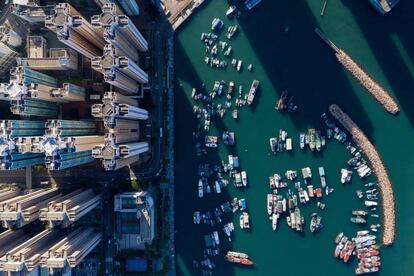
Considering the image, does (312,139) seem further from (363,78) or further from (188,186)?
(188,186)

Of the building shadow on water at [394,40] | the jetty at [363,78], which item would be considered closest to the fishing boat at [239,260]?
the jetty at [363,78]

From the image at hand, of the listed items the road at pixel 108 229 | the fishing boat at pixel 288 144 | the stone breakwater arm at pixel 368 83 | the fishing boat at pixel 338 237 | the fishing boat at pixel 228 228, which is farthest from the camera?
the fishing boat at pixel 228 228

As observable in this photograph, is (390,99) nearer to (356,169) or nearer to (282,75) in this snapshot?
(356,169)

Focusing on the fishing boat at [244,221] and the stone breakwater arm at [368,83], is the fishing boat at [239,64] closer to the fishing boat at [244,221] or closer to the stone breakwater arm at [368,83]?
the stone breakwater arm at [368,83]

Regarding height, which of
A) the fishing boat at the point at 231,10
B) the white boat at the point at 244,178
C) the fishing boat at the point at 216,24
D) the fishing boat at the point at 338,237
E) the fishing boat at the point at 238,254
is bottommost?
the fishing boat at the point at 238,254

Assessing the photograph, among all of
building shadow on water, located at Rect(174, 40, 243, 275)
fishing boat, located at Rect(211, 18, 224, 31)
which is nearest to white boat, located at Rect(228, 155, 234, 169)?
building shadow on water, located at Rect(174, 40, 243, 275)

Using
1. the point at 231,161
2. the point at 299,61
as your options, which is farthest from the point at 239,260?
the point at 299,61

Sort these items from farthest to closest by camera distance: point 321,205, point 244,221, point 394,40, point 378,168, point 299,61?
point 244,221, point 299,61, point 321,205, point 378,168, point 394,40
